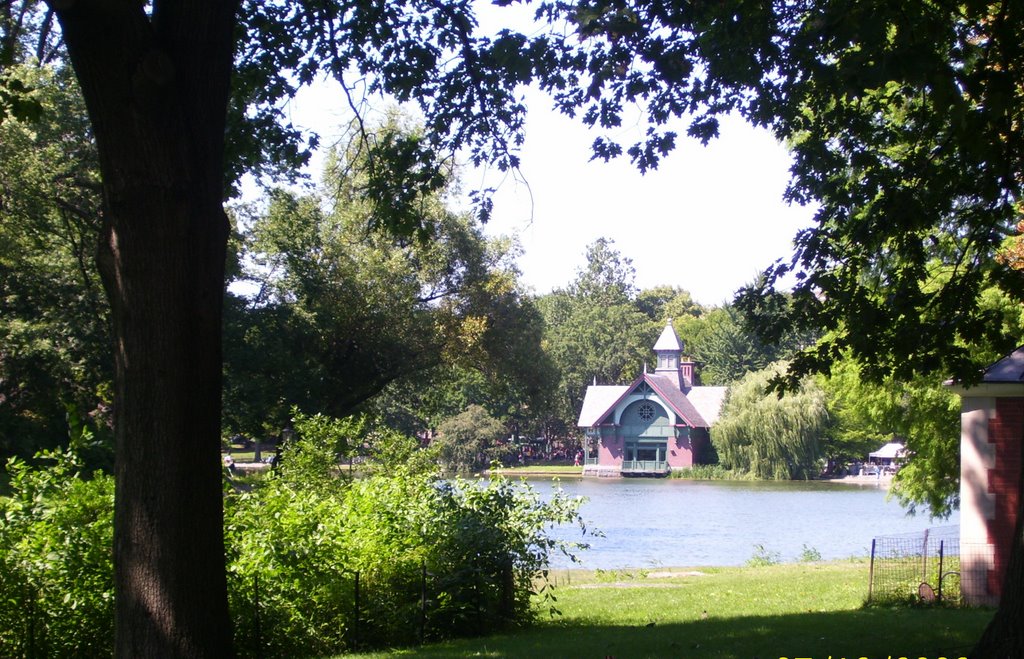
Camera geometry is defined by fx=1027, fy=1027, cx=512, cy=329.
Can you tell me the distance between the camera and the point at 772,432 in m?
57.2

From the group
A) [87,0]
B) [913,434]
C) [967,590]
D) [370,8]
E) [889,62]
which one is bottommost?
[967,590]

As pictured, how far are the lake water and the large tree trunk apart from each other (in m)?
12.6

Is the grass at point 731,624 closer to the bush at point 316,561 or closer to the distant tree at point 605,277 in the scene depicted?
the bush at point 316,561

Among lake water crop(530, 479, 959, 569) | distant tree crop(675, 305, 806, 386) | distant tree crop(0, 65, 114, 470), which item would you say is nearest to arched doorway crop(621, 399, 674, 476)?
distant tree crop(675, 305, 806, 386)

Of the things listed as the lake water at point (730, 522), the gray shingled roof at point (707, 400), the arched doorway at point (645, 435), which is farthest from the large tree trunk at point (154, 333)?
the gray shingled roof at point (707, 400)

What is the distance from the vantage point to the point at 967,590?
51.4 feet

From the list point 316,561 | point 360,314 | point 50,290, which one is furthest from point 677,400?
point 316,561

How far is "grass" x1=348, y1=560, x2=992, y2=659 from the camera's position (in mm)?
9875

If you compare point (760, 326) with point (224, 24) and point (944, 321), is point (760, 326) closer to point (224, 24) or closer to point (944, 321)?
Result: point (944, 321)

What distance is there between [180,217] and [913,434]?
21607 mm

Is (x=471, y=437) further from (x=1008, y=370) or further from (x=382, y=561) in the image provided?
(x=382, y=561)

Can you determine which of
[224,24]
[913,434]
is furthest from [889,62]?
[913,434]

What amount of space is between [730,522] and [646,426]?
3617 centimetres

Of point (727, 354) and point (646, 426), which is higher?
point (727, 354)
